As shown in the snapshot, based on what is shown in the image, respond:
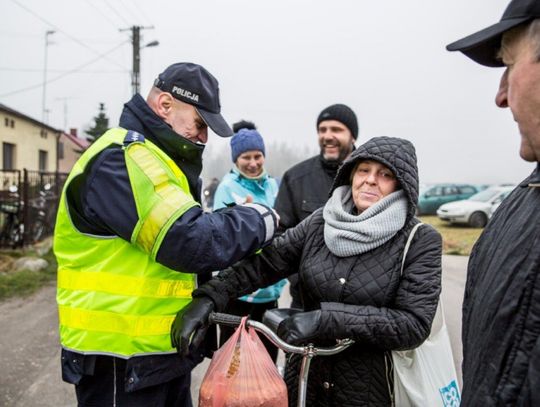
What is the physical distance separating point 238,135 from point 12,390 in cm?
274

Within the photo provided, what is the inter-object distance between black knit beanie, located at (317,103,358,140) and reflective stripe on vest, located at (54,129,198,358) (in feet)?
5.64

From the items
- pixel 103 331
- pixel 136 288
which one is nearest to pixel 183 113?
pixel 136 288

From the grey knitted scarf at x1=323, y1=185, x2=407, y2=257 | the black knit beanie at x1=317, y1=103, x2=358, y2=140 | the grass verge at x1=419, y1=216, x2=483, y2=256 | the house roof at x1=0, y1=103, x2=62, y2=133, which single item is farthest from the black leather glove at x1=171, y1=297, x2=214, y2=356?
the house roof at x1=0, y1=103, x2=62, y2=133

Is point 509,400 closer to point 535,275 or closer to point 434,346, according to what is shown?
point 535,275

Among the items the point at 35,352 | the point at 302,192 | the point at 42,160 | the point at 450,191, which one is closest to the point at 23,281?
the point at 35,352

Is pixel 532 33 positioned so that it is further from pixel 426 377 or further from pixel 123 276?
pixel 123 276

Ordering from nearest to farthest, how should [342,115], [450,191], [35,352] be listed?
[342,115]
[35,352]
[450,191]

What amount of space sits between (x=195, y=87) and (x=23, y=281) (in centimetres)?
624

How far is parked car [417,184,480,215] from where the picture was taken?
66.9 feet

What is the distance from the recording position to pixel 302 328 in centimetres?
176

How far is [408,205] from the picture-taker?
78.3 inches

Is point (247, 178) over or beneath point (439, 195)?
over

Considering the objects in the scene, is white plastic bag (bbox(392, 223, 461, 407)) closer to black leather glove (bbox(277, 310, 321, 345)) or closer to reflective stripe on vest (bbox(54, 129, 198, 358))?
black leather glove (bbox(277, 310, 321, 345))

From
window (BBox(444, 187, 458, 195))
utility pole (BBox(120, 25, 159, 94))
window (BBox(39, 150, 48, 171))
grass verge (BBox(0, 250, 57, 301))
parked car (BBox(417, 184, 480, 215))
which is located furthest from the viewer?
window (BBox(39, 150, 48, 171))
